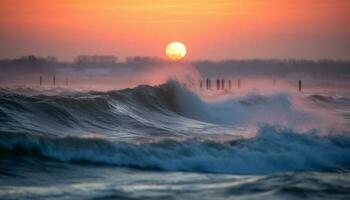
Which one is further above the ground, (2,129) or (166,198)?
(2,129)

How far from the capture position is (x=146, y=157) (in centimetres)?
1335

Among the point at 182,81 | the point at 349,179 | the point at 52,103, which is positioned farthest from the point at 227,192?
the point at 182,81

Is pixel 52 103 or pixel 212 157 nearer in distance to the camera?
pixel 212 157

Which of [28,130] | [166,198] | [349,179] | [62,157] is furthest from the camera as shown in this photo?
[28,130]

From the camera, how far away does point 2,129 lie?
49.6ft

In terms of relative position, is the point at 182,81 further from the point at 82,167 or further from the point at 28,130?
the point at 82,167

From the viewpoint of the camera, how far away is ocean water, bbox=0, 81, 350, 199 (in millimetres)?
10023

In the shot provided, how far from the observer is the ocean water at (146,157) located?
1002 cm

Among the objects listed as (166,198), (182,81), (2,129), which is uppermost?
(182,81)

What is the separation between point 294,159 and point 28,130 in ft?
21.6

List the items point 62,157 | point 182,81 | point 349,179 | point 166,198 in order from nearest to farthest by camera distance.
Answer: point 166,198
point 349,179
point 62,157
point 182,81

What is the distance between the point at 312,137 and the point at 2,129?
7.61 meters

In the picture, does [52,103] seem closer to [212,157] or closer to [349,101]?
[212,157]

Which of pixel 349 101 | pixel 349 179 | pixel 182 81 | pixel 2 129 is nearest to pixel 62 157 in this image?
pixel 2 129
